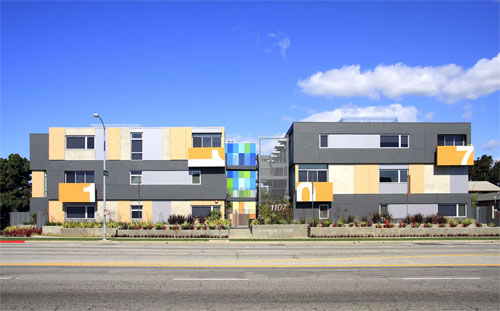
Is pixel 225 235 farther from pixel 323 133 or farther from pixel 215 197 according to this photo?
pixel 323 133

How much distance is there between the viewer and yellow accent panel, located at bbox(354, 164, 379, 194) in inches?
1689

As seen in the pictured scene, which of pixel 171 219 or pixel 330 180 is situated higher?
pixel 330 180

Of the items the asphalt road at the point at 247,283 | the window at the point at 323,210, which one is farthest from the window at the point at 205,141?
the asphalt road at the point at 247,283

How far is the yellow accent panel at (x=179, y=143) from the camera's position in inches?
1682

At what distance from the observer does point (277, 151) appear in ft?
171

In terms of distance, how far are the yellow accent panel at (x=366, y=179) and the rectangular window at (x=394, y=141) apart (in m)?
2.41

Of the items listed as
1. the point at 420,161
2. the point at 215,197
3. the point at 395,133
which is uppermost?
the point at 395,133

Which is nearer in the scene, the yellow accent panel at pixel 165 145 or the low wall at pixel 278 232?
the low wall at pixel 278 232

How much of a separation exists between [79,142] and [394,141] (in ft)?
103

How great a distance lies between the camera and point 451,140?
4388 centimetres

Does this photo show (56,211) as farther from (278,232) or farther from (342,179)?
(342,179)

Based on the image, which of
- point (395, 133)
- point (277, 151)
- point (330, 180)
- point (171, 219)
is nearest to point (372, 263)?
point (171, 219)

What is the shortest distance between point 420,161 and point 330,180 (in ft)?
30.1

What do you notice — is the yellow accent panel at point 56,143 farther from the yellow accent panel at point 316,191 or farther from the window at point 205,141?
the yellow accent panel at point 316,191
